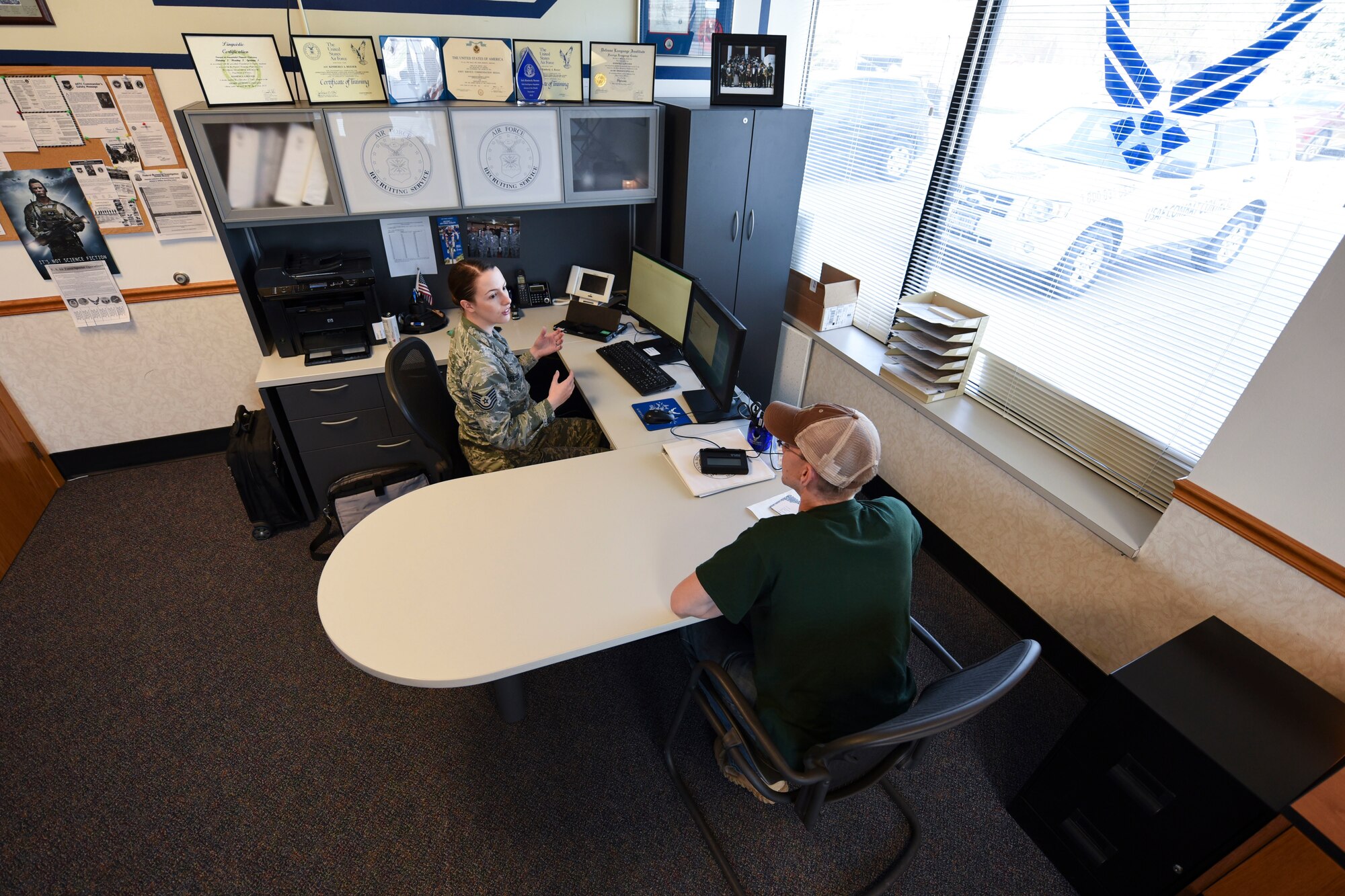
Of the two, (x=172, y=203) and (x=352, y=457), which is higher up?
(x=172, y=203)

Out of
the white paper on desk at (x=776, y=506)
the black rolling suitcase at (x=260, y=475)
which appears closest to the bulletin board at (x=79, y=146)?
the black rolling suitcase at (x=260, y=475)

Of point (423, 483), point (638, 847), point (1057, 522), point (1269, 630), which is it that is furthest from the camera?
point (423, 483)

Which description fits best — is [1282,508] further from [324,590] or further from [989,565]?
[324,590]

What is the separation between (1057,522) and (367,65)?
3015 millimetres

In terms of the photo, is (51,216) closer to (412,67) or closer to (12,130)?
(12,130)

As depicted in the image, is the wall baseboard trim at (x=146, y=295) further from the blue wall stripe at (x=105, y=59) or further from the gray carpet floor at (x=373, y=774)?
the gray carpet floor at (x=373, y=774)

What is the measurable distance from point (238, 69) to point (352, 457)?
1.49m

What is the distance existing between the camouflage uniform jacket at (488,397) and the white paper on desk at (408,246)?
1.04 m

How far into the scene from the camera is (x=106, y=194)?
259cm

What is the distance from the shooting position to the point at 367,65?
2354 millimetres

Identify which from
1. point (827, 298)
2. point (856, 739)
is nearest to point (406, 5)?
point (827, 298)

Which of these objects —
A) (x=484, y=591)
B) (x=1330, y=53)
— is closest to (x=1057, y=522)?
(x=1330, y=53)

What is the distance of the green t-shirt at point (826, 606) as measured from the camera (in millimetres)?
1256

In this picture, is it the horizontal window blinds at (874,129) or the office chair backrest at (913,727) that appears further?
the horizontal window blinds at (874,129)
